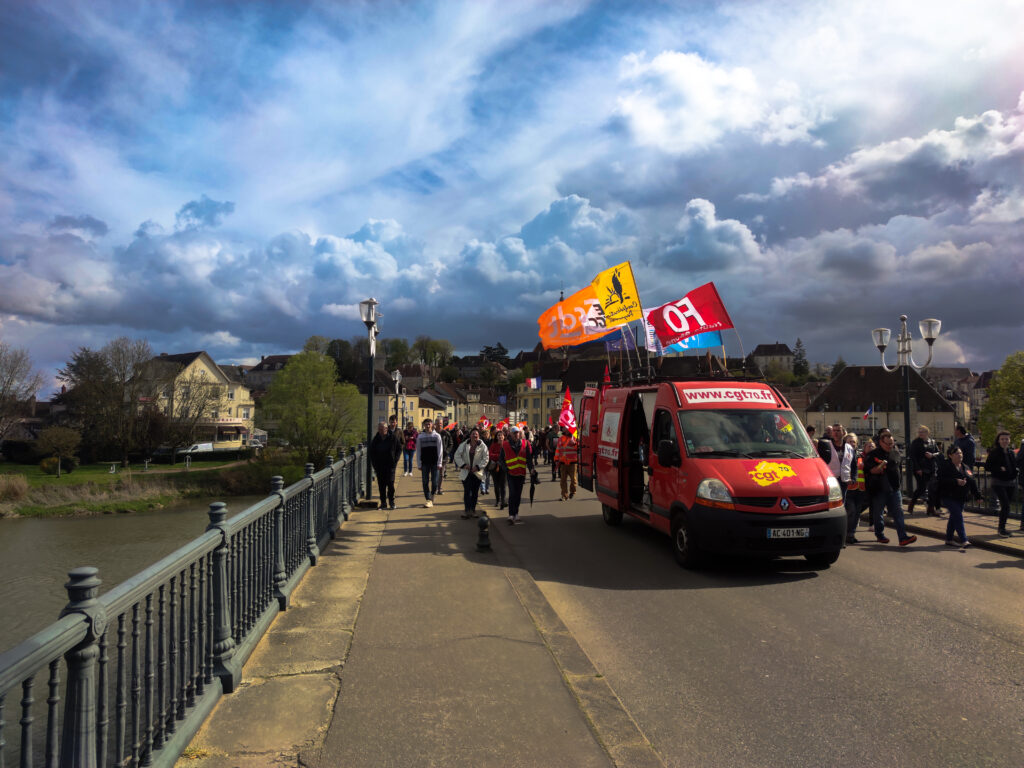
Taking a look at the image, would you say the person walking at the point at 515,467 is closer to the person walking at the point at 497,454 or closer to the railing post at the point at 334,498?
the person walking at the point at 497,454

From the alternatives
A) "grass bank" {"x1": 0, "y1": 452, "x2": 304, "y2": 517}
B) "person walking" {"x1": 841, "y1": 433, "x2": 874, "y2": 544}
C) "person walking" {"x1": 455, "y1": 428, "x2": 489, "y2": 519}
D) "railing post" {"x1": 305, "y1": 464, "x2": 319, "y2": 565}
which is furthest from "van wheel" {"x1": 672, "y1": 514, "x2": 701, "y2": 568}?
"grass bank" {"x1": 0, "y1": 452, "x2": 304, "y2": 517}

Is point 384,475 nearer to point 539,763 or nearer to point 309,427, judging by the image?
point 539,763

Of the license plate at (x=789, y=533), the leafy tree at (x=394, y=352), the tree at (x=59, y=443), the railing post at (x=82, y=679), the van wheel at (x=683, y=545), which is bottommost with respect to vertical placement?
the tree at (x=59, y=443)

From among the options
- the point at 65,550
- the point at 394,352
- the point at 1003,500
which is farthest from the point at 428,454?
the point at 394,352

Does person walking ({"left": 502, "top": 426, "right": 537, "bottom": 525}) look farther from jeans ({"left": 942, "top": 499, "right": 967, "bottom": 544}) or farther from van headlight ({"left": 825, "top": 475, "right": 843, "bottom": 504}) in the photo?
jeans ({"left": 942, "top": 499, "right": 967, "bottom": 544})

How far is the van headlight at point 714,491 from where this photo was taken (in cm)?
782

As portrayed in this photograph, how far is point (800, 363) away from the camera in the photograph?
155250 mm

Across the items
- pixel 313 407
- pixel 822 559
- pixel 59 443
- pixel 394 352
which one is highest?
pixel 394 352

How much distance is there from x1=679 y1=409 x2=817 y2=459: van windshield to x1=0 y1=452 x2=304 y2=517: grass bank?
4115cm

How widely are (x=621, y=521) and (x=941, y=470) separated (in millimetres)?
5159

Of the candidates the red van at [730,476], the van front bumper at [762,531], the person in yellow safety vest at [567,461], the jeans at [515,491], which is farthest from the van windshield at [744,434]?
the person in yellow safety vest at [567,461]

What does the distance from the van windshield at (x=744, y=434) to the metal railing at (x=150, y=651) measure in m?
5.06

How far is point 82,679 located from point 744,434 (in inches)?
302

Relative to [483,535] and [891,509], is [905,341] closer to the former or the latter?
[891,509]
